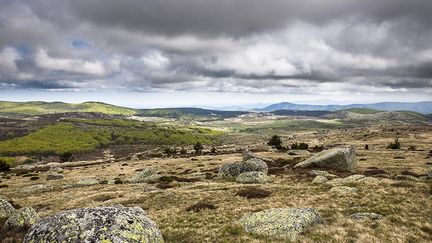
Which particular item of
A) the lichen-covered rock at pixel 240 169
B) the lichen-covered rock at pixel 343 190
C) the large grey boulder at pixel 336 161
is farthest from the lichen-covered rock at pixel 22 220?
the large grey boulder at pixel 336 161

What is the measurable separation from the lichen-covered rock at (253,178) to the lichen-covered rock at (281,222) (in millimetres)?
19979

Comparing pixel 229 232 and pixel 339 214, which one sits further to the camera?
pixel 339 214

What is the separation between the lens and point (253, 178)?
143 feet

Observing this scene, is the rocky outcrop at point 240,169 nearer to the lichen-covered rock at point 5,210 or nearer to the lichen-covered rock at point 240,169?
the lichen-covered rock at point 240,169

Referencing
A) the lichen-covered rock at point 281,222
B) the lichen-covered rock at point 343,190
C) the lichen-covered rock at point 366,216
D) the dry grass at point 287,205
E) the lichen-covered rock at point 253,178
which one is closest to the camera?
the dry grass at point 287,205

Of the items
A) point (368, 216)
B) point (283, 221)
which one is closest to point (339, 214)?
point (368, 216)

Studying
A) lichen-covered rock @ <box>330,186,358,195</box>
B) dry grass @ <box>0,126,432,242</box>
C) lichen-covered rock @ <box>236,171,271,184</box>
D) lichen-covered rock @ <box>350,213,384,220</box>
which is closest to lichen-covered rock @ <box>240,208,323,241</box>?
dry grass @ <box>0,126,432,242</box>

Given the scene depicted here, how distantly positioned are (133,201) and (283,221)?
69.2ft

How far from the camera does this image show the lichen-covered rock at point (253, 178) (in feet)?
139

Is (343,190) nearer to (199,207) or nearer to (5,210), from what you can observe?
(199,207)

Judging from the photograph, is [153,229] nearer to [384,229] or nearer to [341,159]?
[384,229]

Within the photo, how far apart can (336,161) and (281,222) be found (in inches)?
1330

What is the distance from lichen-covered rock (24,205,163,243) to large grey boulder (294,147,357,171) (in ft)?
132

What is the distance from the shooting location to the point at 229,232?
20.7m
